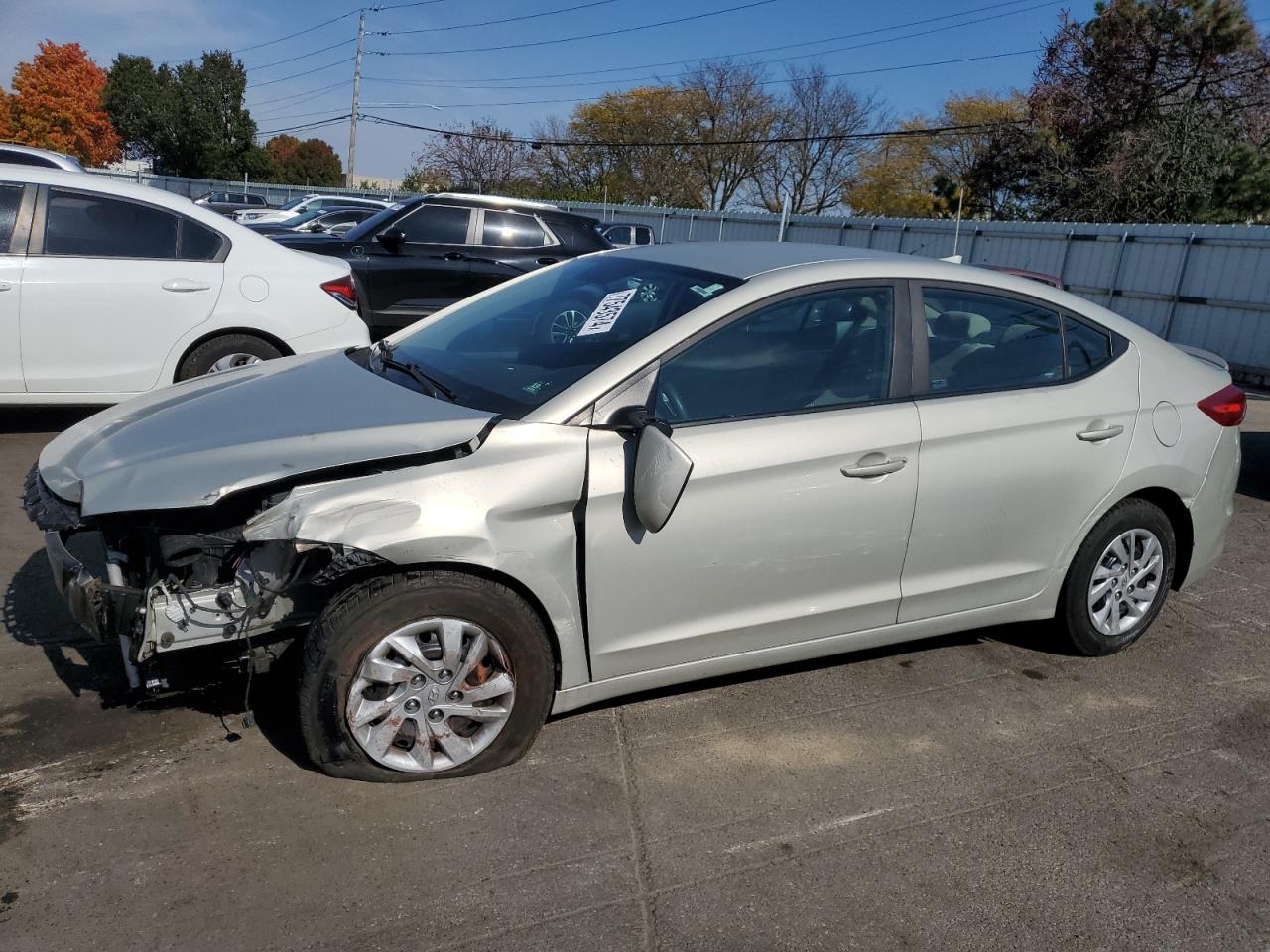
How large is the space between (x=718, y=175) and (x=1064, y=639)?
55.5 metres

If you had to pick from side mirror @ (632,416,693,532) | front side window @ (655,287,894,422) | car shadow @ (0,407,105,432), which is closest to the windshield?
front side window @ (655,287,894,422)

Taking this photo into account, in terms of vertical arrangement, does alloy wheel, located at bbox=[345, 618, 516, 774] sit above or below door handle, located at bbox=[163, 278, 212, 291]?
below

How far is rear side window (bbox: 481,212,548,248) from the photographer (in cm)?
1104

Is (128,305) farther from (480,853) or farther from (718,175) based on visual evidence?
(718,175)

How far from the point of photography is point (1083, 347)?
14.6 ft

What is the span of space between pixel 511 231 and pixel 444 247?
0.69 metres

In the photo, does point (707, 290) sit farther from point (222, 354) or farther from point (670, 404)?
point (222, 354)

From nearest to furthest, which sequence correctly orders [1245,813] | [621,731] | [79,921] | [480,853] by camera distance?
[79,921], [480,853], [1245,813], [621,731]

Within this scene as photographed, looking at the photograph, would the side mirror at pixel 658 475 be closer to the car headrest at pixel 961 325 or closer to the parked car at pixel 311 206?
the car headrest at pixel 961 325

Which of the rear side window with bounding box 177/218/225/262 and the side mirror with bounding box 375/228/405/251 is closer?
the rear side window with bounding box 177/218/225/262

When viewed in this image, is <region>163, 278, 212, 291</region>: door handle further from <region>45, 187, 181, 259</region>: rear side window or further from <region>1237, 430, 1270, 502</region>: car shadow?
<region>1237, 430, 1270, 502</region>: car shadow

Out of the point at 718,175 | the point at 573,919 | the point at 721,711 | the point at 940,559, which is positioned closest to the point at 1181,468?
the point at 940,559

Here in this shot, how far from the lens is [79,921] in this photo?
107 inches

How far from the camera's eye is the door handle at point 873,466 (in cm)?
379
